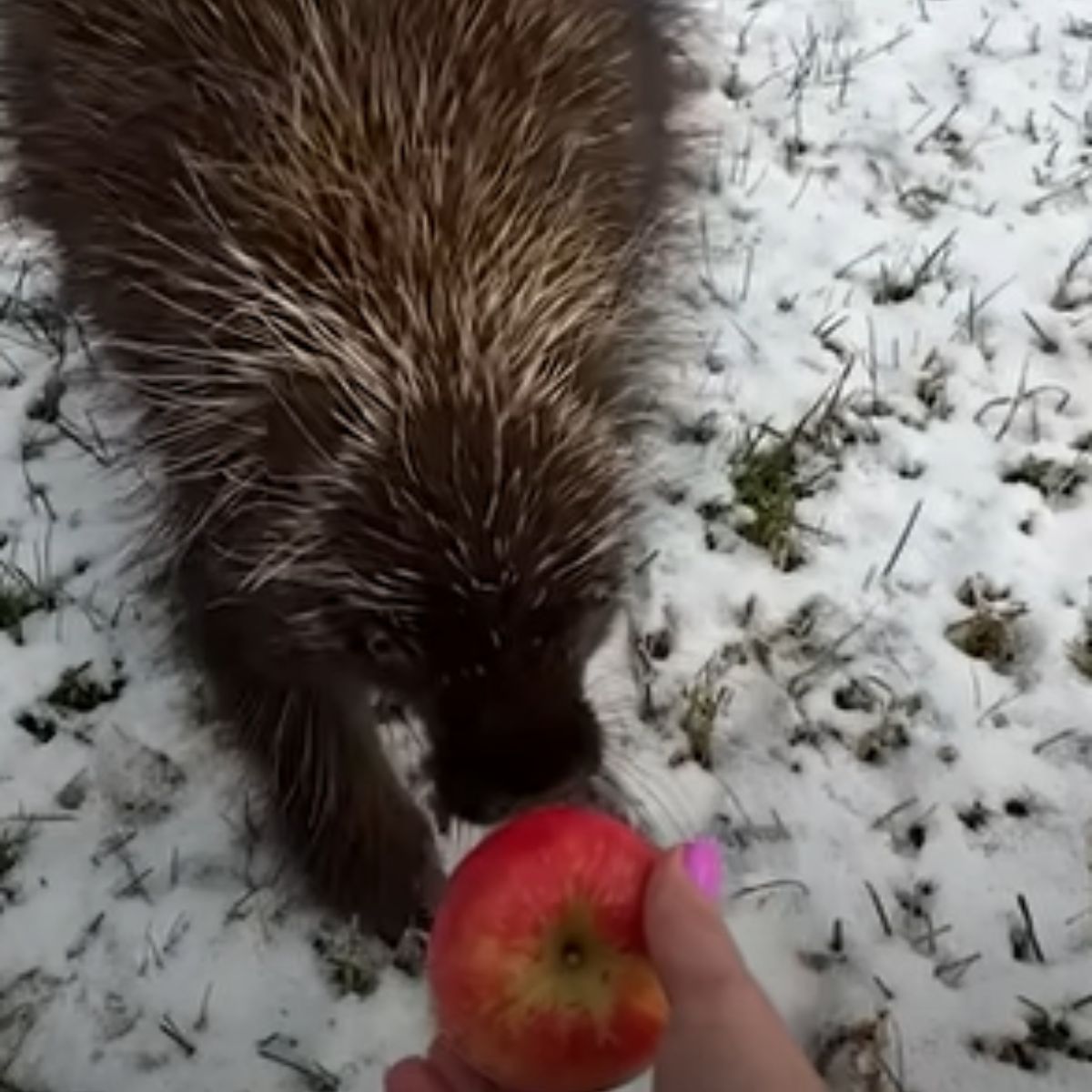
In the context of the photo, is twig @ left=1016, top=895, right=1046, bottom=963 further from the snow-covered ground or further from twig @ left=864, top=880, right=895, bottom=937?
twig @ left=864, top=880, right=895, bottom=937

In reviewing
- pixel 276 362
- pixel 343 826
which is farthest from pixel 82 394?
pixel 276 362

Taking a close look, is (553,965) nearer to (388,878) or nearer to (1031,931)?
(388,878)

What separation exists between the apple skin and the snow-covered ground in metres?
0.74

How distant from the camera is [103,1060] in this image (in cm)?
258

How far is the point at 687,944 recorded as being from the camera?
1.74 meters

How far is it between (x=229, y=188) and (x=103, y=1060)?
3.76ft

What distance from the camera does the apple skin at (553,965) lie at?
6.07ft

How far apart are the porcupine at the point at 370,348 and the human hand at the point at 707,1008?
13.0 inches

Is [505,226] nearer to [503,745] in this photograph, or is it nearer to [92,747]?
[503,745]

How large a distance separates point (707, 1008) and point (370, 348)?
823 mm

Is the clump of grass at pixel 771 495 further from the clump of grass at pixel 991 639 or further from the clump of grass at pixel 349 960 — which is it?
the clump of grass at pixel 349 960

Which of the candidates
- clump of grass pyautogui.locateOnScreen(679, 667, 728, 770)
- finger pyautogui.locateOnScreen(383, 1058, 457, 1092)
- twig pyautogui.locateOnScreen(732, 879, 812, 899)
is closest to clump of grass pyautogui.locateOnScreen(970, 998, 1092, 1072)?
twig pyautogui.locateOnScreen(732, 879, 812, 899)

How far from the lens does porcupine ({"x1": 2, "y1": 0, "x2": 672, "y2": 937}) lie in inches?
81.9

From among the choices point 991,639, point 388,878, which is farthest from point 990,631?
point 388,878
